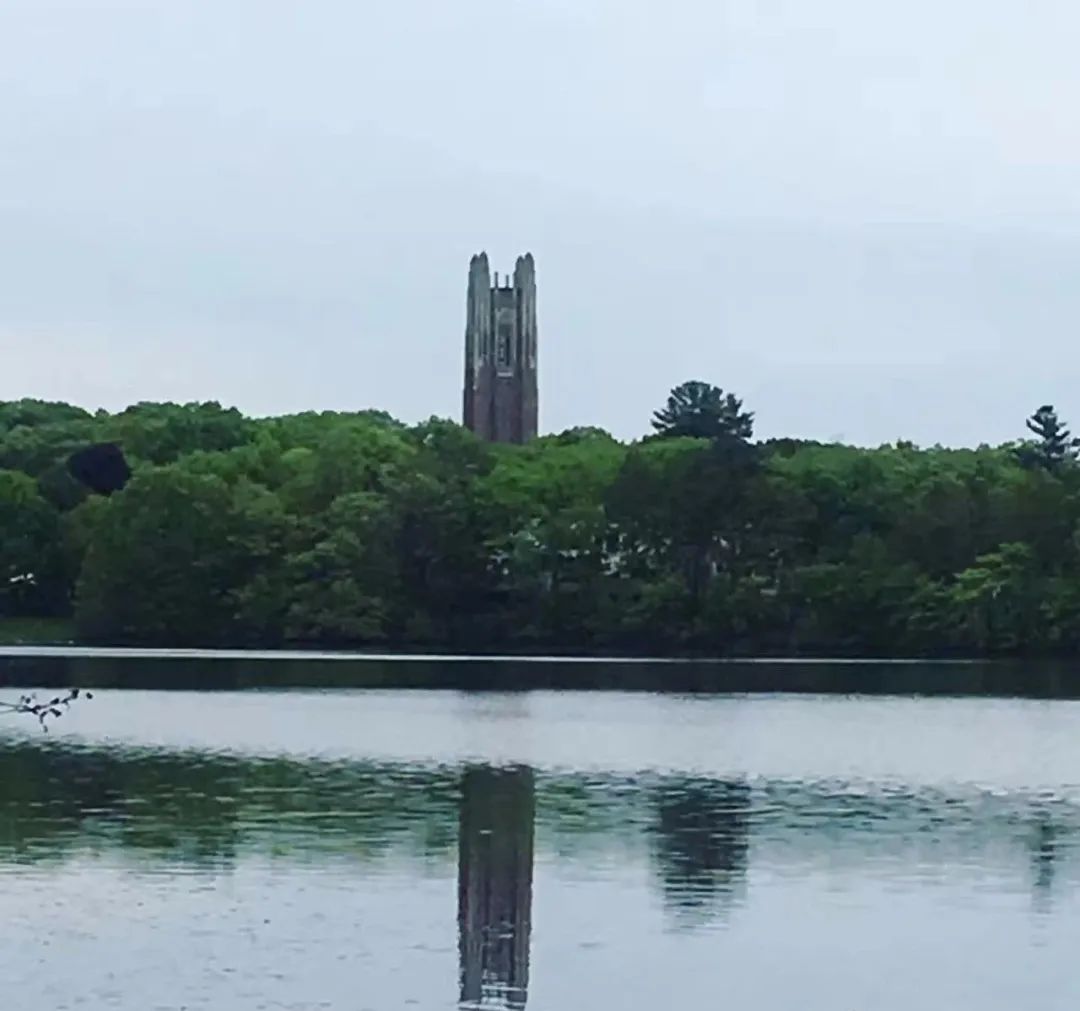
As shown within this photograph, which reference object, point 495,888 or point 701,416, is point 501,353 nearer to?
point 701,416

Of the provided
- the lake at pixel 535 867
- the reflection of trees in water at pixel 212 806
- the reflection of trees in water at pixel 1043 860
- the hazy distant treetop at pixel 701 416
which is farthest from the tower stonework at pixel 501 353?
the reflection of trees in water at pixel 1043 860

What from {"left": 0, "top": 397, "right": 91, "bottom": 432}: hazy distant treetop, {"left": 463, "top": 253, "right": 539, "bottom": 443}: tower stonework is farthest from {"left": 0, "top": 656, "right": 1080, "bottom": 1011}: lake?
{"left": 463, "top": 253, "right": 539, "bottom": 443}: tower stonework

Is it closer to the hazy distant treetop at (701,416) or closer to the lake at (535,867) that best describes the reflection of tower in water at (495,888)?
the lake at (535,867)

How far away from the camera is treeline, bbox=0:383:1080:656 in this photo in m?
80.5

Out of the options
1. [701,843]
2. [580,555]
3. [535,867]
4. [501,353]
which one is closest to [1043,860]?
[701,843]

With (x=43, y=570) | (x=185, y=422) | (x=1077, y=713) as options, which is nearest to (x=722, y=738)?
(x=1077, y=713)

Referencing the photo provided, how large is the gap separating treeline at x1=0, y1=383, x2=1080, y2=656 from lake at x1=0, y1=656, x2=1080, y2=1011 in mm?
34814

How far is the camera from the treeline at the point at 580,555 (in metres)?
80.5

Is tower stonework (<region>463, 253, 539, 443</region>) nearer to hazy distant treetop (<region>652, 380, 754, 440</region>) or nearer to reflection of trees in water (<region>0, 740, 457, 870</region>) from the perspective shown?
hazy distant treetop (<region>652, 380, 754, 440</region>)

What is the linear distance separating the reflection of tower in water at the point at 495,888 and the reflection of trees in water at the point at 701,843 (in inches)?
56.9

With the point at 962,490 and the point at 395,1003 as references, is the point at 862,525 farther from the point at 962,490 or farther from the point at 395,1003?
the point at 395,1003

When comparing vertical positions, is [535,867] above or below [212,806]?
below

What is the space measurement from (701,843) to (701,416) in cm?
7810

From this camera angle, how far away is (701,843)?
2833 cm
